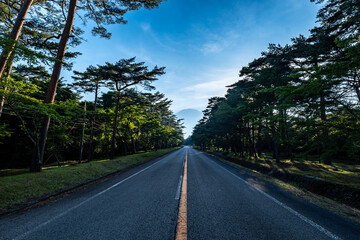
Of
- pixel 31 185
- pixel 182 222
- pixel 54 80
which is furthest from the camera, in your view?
pixel 54 80

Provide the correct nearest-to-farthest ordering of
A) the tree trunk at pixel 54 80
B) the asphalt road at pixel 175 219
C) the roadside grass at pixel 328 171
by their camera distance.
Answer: the asphalt road at pixel 175 219
the roadside grass at pixel 328 171
the tree trunk at pixel 54 80

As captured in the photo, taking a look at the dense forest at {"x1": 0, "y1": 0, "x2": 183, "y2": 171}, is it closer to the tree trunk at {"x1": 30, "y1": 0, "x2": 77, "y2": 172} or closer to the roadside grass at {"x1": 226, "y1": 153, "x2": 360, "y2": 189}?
the tree trunk at {"x1": 30, "y1": 0, "x2": 77, "y2": 172}

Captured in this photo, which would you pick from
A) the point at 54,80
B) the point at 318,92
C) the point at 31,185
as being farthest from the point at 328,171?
the point at 54,80

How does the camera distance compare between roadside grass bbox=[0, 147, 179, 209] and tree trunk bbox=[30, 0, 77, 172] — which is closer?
roadside grass bbox=[0, 147, 179, 209]

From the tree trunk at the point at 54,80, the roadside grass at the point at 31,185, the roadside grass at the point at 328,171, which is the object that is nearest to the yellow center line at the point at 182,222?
the roadside grass at the point at 31,185

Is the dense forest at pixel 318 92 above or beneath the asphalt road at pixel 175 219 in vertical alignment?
above

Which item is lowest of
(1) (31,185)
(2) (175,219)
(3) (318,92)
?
(1) (31,185)

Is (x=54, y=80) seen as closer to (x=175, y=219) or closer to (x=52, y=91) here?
(x=52, y=91)

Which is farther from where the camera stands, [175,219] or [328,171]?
[328,171]

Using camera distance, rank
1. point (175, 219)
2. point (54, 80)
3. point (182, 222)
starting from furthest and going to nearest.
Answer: point (54, 80) < point (175, 219) < point (182, 222)

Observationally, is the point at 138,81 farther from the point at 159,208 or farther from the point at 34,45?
the point at 159,208

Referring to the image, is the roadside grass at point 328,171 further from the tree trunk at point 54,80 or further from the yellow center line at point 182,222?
the tree trunk at point 54,80

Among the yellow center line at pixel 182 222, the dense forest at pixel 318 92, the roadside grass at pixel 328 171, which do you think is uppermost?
the dense forest at pixel 318 92

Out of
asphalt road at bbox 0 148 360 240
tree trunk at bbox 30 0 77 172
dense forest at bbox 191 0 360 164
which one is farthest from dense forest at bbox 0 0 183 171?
dense forest at bbox 191 0 360 164
